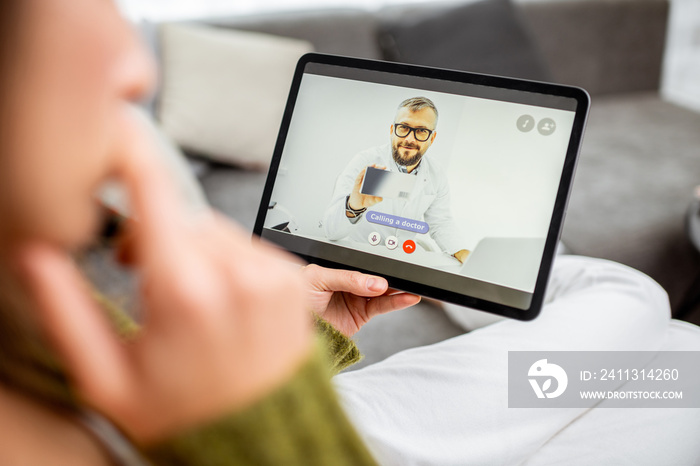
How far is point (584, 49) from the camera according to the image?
2.25 metres

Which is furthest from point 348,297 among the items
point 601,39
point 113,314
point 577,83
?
point 601,39

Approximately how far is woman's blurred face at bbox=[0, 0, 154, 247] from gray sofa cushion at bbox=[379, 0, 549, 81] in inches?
70.8

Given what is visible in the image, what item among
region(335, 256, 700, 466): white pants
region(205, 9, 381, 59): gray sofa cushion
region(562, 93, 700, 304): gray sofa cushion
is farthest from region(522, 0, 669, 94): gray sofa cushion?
region(335, 256, 700, 466): white pants

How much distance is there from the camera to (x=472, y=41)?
76.6 inches

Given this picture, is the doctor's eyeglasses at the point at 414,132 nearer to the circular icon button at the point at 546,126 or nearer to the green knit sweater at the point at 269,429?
the circular icon button at the point at 546,126

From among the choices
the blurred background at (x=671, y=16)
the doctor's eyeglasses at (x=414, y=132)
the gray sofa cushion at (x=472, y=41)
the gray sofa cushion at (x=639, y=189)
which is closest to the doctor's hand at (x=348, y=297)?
the doctor's eyeglasses at (x=414, y=132)

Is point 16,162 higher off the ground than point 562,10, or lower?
lower

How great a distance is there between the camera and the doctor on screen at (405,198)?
0.73 metres

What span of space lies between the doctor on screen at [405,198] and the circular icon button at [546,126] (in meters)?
0.15

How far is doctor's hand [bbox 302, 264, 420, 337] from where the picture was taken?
76 cm

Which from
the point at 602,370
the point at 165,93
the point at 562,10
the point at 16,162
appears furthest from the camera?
the point at 562,10

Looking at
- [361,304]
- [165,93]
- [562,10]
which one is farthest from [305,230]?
[562,10]

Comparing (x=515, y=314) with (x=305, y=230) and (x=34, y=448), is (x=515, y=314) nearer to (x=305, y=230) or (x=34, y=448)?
(x=305, y=230)

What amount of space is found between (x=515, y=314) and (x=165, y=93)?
1.41 meters
